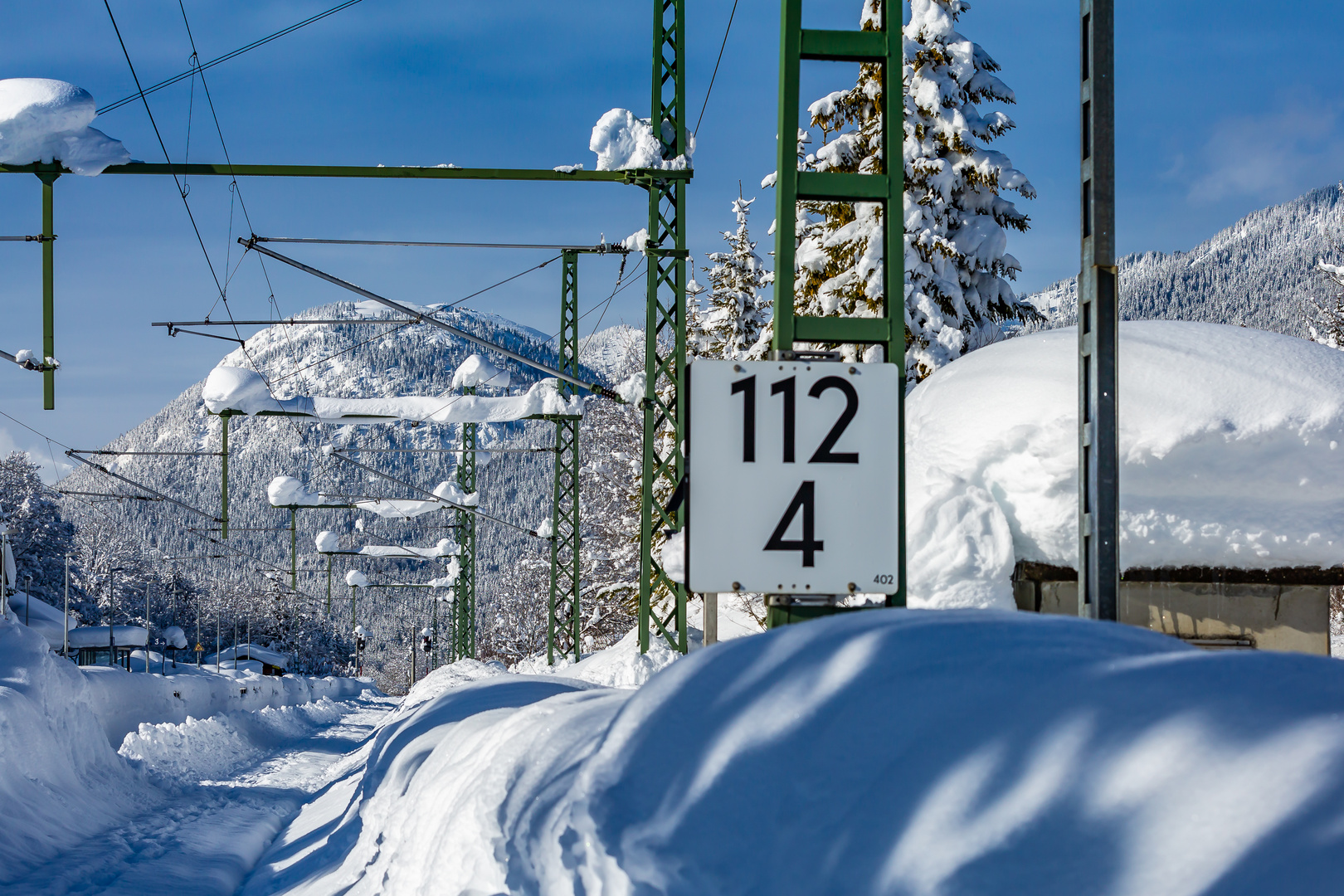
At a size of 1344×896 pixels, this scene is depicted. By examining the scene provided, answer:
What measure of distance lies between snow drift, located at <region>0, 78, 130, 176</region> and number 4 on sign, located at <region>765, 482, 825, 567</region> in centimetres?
1192

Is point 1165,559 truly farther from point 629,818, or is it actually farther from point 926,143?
point 926,143

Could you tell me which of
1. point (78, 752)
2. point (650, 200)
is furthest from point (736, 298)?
point (78, 752)

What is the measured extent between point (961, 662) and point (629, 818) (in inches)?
40.8

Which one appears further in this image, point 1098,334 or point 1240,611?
point 1240,611

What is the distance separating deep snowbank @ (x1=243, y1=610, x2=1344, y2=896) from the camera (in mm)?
2055

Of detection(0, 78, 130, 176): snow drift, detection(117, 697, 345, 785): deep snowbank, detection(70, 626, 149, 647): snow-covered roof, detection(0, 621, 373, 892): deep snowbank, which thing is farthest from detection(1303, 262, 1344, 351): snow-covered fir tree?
detection(70, 626, 149, 647): snow-covered roof

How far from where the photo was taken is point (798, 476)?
477cm

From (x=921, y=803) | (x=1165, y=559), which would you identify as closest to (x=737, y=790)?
(x=921, y=803)

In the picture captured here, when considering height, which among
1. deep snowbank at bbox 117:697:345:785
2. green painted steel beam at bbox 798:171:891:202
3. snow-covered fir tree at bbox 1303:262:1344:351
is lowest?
deep snowbank at bbox 117:697:345:785

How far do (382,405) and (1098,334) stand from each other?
68.8 feet

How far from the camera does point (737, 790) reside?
2877 mm

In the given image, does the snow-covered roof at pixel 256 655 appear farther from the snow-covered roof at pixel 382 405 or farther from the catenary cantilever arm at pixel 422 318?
the catenary cantilever arm at pixel 422 318

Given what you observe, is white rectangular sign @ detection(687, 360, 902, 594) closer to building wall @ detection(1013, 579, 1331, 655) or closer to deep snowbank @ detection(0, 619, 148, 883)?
building wall @ detection(1013, 579, 1331, 655)

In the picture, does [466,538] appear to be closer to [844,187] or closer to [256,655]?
[256,655]
